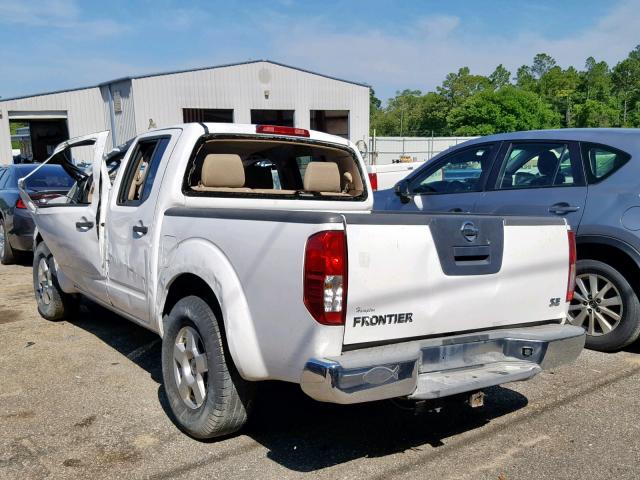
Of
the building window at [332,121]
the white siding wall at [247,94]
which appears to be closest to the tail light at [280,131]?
the white siding wall at [247,94]

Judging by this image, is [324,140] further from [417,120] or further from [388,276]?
[417,120]

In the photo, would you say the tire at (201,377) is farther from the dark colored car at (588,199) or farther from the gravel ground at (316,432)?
the dark colored car at (588,199)

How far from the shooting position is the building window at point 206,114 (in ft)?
99.3

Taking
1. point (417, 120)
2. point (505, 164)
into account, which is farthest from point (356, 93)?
point (417, 120)

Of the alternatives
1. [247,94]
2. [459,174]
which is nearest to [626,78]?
[247,94]

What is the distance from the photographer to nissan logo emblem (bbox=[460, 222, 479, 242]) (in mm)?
3289

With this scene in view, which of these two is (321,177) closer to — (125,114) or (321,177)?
(321,177)

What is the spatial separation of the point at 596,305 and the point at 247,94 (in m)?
27.4

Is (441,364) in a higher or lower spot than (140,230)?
lower

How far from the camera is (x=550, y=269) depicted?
3.67m

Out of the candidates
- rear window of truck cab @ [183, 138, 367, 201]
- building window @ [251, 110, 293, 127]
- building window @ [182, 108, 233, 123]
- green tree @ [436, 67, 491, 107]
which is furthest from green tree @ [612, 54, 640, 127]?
rear window of truck cab @ [183, 138, 367, 201]

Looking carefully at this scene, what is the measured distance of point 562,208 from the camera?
17.7 feet

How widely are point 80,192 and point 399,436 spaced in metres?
3.62

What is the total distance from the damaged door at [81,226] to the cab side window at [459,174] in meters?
3.25
